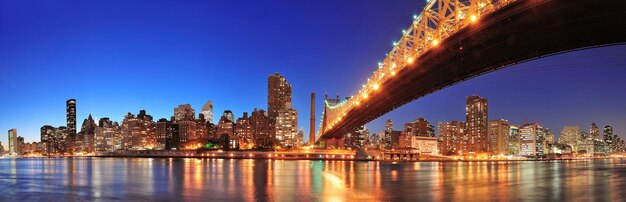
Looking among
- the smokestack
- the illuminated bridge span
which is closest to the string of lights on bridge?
the illuminated bridge span

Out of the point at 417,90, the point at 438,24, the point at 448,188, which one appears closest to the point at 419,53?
the point at 438,24

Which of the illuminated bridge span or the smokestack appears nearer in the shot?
the illuminated bridge span

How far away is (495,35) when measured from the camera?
2909 cm

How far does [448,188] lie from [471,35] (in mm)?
10555

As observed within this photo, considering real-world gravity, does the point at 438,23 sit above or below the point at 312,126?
above

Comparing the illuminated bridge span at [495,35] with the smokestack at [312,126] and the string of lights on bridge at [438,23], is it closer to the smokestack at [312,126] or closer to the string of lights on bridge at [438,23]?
the string of lights on bridge at [438,23]

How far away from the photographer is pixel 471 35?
96.3ft

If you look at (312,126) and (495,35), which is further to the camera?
(312,126)

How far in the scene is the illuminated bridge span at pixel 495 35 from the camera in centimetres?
2408

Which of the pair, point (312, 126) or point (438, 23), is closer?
point (438, 23)

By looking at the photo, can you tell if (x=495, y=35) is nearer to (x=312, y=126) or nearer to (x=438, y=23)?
(x=438, y=23)

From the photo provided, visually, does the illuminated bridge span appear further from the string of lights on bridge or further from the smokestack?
the smokestack

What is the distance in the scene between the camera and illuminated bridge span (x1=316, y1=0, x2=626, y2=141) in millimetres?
24078

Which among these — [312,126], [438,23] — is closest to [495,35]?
[438,23]
